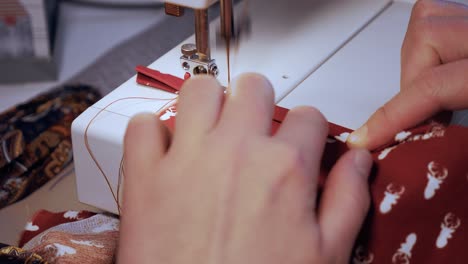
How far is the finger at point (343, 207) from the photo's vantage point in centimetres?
47

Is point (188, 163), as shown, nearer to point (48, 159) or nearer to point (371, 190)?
point (371, 190)

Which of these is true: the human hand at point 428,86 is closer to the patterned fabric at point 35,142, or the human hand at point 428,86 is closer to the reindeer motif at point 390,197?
the reindeer motif at point 390,197

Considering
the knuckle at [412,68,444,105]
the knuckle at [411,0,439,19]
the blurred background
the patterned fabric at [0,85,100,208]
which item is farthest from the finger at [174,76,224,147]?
the blurred background

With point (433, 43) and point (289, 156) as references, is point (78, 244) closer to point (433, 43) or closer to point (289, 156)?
point (289, 156)

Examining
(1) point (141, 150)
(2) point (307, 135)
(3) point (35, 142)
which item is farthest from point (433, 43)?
(3) point (35, 142)

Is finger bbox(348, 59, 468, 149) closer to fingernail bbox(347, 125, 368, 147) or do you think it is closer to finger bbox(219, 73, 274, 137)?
fingernail bbox(347, 125, 368, 147)

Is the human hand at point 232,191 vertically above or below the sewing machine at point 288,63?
above

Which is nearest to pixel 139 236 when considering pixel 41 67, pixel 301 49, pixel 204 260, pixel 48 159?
pixel 204 260

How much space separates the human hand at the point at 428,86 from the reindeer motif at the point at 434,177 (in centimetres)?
7

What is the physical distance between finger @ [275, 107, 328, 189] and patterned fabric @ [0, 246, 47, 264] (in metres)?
0.29

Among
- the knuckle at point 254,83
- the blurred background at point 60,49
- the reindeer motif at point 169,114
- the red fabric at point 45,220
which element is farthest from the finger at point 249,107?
the blurred background at point 60,49

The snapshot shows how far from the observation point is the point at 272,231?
0.45 m

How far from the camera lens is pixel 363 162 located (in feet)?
1.75

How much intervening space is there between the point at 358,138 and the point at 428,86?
85 millimetres
